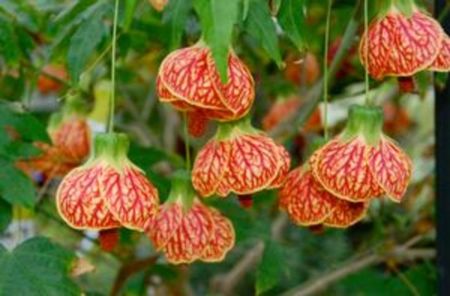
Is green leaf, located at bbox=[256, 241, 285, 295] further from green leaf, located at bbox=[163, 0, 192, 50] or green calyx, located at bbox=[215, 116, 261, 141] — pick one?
green leaf, located at bbox=[163, 0, 192, 50]

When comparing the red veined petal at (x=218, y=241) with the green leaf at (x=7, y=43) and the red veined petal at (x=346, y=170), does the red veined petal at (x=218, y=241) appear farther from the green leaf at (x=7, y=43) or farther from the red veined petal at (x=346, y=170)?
the green leaf at (x=7, y=43)

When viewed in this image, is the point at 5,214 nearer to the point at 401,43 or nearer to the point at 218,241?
the point at 218,241

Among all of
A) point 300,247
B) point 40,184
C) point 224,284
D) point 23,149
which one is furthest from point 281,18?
point 300,247

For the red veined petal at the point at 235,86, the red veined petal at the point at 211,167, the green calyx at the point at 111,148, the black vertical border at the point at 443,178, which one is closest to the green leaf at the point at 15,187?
the green calyx at the point at 111,148

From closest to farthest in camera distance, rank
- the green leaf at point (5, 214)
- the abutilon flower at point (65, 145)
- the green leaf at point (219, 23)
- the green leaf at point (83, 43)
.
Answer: the green leaf at point (219, 23) < the green leaf at point (83, 43) < the green leaf at point (5, 214) < the abutilon flower at point (65, 145)

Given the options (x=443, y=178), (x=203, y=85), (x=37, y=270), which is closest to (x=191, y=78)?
(x=203, y=85)

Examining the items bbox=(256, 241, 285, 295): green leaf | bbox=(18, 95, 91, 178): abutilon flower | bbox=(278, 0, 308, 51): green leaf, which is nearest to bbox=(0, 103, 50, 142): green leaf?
bbox=(18, 95, 91, 178): abutilon flower
